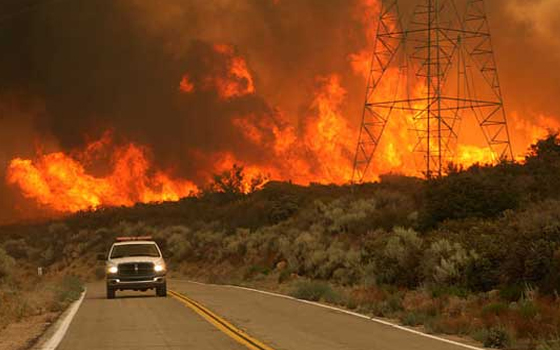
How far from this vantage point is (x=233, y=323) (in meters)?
20.8

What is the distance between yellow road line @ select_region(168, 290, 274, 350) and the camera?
16.5m

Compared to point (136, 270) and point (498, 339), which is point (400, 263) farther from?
point (498, 339)

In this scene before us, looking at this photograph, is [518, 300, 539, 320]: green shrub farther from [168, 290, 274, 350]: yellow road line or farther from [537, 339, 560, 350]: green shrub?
[168, 290, 274, 350]: yellow road line

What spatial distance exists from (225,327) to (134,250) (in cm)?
1462

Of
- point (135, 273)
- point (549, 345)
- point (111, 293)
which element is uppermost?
point (135, 273)

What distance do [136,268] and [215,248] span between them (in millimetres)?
37698

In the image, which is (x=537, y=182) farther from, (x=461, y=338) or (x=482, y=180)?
(x=461, y=338)

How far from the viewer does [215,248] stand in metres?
69.1

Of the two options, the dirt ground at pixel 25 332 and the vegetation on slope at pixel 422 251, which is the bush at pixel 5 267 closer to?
the vegetation on slope at pixel 422 251

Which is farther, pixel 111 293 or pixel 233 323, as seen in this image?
pixel 111 293

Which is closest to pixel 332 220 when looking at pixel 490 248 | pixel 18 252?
pixel 490 248

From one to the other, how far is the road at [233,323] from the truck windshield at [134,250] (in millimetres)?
4358

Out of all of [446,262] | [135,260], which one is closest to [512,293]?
[446,262]

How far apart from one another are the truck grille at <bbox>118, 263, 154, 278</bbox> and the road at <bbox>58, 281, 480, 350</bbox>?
3.05 metres
